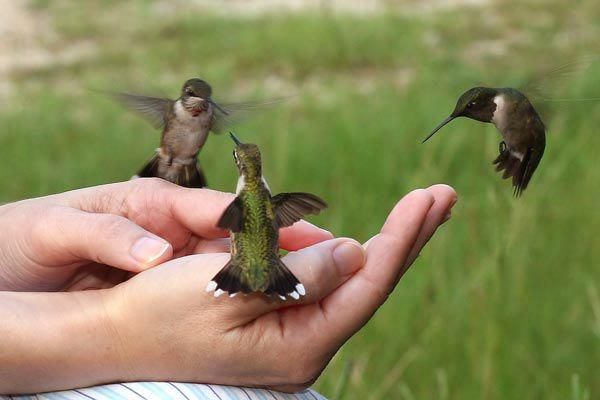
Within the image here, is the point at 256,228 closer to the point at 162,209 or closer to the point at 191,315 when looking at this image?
the point at 191,315

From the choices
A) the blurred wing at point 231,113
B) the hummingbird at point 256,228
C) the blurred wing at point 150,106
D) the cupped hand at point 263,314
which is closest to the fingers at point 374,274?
the cupped hand at point 263,314

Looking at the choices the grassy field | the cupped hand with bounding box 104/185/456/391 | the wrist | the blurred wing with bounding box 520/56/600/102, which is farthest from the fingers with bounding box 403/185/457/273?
the wrist

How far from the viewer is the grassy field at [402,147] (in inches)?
98.7

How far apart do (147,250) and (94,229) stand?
10 centimetres

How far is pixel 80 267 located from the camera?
Result: 1.66 meters

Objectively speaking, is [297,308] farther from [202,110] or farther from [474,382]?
[474,382]

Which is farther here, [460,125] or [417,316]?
[460,125]

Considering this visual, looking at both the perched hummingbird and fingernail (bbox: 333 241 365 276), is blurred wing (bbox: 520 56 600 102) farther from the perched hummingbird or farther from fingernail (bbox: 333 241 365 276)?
fingernail (bbox: 333 241 365 276)

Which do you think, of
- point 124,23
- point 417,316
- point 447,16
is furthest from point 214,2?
point 417,316

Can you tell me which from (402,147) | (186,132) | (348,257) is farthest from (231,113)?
(402,147)

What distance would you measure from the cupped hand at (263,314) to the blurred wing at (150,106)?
13.7 inches

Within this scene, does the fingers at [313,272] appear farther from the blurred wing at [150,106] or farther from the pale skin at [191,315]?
the blurred wing at [150,106]

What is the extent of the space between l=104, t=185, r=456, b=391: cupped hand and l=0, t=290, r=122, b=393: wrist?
18mm

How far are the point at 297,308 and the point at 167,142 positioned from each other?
1.10ft
